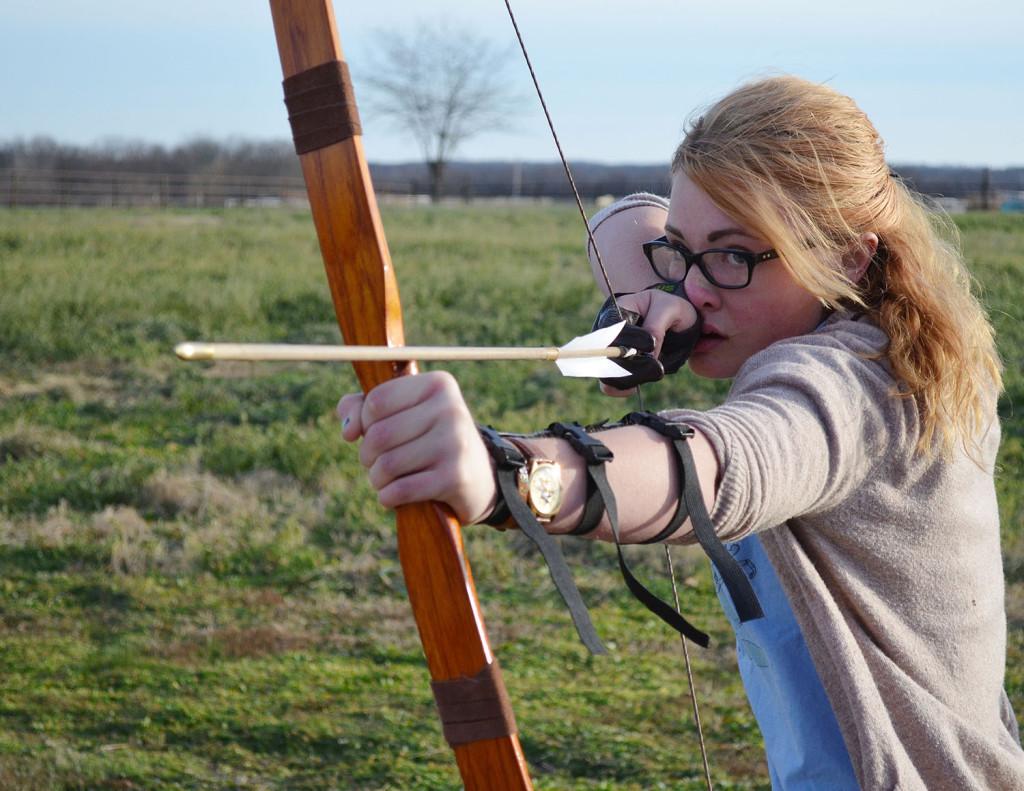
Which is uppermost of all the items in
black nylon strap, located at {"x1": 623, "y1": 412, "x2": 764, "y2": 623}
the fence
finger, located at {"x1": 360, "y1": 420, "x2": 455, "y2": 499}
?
the fence

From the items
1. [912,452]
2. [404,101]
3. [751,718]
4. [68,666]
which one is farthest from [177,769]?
[404,101]

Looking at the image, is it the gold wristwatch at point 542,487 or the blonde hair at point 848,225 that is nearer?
the gold wristwatch at point 542,487

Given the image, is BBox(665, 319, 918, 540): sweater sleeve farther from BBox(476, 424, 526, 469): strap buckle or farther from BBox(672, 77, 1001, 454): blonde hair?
BBox(476, 424, 526, 469): strap buckle

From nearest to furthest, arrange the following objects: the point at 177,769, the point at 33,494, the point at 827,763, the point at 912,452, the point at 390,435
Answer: the point at 390,435, the point at 912,452, the point at 827,763, the point at 177,769, the point at 33,494

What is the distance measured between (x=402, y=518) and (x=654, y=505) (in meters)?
0.29

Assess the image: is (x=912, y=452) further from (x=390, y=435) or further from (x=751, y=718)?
(x=751, y=718)

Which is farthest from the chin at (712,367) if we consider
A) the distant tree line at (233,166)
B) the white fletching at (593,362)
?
the distant tree line at (233,166)

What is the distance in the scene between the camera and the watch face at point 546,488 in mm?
1120

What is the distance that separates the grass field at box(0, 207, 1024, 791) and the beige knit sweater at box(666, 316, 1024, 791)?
2.01m

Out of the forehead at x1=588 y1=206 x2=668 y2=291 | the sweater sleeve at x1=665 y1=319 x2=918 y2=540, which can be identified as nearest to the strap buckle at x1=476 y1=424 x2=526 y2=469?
the sweater sleeve at x1=665 y1=319 x2=918 y2=540

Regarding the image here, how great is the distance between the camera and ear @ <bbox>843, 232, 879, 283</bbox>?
1.68m

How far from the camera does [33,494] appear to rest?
6.07 m

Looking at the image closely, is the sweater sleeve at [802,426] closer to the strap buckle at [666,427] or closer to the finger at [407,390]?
the strap buckle at [666,427]

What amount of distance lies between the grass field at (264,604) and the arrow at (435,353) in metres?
2.31
